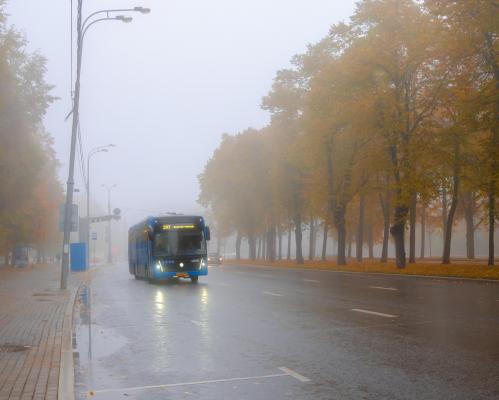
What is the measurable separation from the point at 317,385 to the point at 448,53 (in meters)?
25.3

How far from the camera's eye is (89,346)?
1191 centimetres

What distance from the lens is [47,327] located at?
1403 centimetres

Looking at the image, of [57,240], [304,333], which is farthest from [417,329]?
[57,240]

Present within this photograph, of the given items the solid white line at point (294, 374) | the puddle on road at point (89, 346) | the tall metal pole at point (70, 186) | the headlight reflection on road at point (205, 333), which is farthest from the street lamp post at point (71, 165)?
the solid white line at point (294, 374)

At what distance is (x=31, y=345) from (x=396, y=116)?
91.4ft

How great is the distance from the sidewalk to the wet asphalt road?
430 mm

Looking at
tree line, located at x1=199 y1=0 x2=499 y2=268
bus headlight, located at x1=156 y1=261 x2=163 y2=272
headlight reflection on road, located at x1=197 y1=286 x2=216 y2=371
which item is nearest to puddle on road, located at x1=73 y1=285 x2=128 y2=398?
headlight reflection on road, located at x1=197 y1=286 x2=216 y2=371

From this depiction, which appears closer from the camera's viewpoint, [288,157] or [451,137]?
[451,137]

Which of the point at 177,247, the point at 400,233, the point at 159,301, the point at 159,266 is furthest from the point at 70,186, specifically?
the point at 400,233

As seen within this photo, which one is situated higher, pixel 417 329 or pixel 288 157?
pixel 288 157

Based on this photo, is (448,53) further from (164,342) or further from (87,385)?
(87,385)

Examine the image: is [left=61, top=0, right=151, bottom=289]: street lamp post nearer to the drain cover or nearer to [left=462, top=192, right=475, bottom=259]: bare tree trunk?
the drain cover

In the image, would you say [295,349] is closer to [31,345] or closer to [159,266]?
[31,345]

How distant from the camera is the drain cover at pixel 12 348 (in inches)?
421
